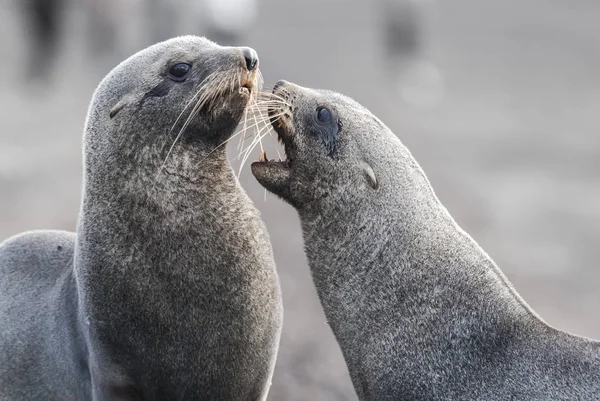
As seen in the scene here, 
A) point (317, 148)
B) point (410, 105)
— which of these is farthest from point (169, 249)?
point (410, 105)

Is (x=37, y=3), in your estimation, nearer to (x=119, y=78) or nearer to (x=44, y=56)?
(x=44, y=56)

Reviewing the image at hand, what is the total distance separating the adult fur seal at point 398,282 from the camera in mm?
6281

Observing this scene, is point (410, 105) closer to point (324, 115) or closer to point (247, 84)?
point (324, 115)

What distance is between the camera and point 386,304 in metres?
6.56

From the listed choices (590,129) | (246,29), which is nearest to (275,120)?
(590,129)

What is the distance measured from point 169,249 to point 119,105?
104 centimetres

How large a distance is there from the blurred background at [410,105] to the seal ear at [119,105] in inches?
85.6

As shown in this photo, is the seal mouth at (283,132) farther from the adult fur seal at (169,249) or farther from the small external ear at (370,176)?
the small external ear at (370,176)

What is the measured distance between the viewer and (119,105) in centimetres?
692

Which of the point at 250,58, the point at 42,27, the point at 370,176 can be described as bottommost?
the point at 370,176

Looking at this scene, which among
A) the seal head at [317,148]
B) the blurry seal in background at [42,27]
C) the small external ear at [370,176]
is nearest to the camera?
the small external ear at [370,176]

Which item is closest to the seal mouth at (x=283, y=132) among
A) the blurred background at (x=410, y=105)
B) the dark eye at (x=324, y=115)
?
the dark eye at (x=324, y=115)

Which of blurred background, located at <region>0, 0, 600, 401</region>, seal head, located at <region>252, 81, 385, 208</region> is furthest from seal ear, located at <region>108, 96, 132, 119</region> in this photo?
blurred background, located at <region>0, 0, 600, 401</region>

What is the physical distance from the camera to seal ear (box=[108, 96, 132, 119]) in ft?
22.7
